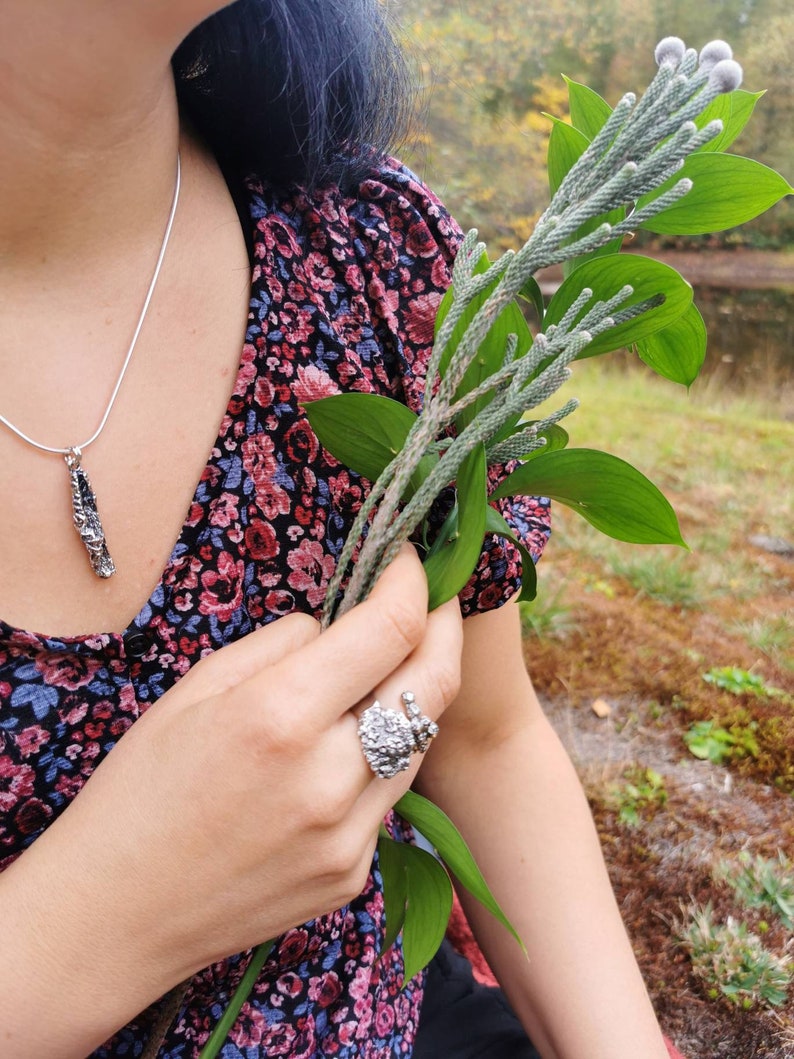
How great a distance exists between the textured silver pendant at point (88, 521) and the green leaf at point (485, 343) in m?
0.27

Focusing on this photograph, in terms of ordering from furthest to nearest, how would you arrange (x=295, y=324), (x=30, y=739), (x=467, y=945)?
(x=467, y=945)
(x=295, y=324)
(x=30, y=739)

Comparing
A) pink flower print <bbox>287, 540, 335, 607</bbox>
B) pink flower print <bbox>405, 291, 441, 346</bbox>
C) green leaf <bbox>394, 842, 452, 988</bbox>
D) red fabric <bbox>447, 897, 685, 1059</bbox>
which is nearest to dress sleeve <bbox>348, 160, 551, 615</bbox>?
pink flower print <bbox>405, 291, 441, 346</bbox>

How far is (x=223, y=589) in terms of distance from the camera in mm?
624

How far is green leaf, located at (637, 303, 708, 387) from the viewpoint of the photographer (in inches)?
18.9

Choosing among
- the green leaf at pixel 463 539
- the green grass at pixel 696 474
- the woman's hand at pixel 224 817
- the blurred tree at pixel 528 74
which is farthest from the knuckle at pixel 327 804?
the blurred tree at pixel 528 74

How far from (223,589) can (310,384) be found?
0.17 meters

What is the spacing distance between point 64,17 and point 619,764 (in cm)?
68

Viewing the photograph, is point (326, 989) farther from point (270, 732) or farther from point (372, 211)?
point (372, 211)

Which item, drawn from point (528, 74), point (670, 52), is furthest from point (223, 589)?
point (528, 74)

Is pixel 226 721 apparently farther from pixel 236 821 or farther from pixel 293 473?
pixel 293 473

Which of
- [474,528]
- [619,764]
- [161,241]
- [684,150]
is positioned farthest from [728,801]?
[161,241]

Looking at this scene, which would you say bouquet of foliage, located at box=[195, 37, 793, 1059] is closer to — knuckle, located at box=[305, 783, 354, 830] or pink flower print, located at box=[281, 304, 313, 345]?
knuckle, located at box=[305, 783, 354, 830]

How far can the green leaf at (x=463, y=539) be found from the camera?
434 millimetres

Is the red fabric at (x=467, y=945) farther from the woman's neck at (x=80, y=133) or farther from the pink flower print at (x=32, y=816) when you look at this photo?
the woman's neck at (x=80, y=133)
